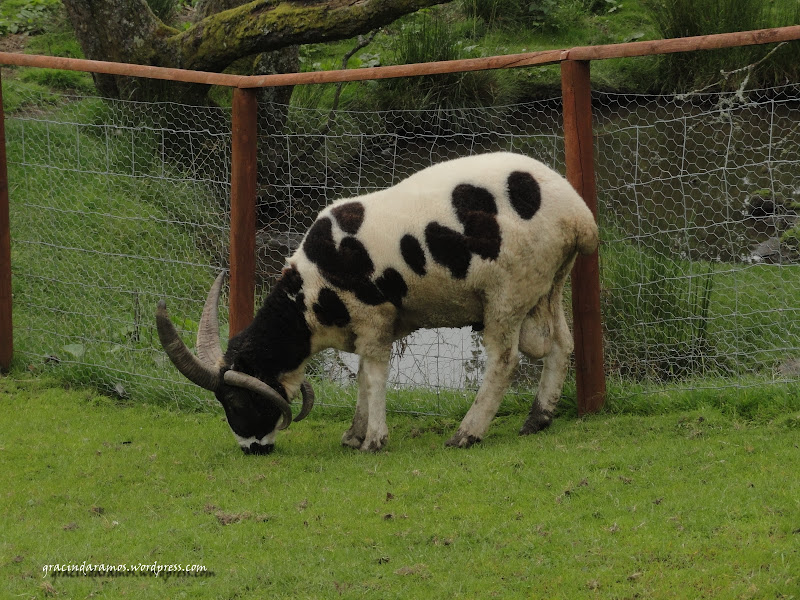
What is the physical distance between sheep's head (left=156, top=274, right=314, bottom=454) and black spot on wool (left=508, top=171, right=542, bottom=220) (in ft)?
6.08

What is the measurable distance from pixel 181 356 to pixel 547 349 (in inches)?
87.2

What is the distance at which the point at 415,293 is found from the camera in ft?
22.0

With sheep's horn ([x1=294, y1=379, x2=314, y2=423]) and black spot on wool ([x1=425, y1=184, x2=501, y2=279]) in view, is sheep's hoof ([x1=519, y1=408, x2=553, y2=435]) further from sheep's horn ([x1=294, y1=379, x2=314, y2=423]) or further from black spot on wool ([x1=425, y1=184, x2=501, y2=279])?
sheep's horn ([x1=294, y1=379, x2=314, y2=423])

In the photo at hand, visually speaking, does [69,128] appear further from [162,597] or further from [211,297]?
[162,597]

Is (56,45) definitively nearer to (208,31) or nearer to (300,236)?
(208,31)

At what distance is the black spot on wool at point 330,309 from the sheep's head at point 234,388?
543 millimetres

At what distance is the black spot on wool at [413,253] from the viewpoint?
259 inches

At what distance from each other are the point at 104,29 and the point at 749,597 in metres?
9.29

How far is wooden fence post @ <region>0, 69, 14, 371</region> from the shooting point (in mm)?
8789

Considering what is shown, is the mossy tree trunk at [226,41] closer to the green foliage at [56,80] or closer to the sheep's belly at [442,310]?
the green foliage at [56,80]

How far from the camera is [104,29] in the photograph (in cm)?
1151

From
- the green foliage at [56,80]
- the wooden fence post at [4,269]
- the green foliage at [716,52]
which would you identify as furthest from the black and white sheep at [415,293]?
the green foliage at [56,80]

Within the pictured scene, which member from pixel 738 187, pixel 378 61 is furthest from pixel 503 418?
pixel 378 61

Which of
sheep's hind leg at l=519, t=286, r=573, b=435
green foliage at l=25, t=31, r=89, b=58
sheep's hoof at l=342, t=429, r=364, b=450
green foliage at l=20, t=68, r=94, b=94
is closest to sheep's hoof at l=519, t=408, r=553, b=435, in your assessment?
sheep's hind leg at l=519, t=286, r=573, b=435
